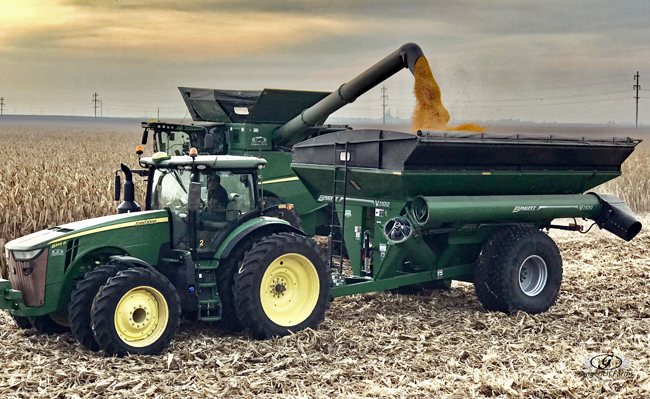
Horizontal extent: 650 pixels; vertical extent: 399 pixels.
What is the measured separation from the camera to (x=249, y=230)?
790 cm

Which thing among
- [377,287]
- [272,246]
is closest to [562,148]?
[377,287]

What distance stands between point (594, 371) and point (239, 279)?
3.59 meters

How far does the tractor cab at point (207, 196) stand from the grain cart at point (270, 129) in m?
4.69

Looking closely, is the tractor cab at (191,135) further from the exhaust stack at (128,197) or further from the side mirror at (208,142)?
the exhaust stack at (128,197)

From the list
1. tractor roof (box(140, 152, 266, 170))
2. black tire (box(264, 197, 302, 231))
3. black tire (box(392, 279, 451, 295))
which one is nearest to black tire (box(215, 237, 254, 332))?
tractor roof (box(140, 152, 266, 170))

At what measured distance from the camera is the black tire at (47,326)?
7863mm

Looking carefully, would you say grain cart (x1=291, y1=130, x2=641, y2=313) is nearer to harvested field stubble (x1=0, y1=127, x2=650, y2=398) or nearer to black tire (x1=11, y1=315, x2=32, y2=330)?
harvested field stubble (x1=0, y1=127, x2=650, y2=398)

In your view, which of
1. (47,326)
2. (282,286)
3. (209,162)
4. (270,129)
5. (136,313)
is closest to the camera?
(136,313)

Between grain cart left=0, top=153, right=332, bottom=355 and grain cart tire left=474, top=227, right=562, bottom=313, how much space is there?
2.41 metres

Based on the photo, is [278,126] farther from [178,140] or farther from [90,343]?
[90,343]

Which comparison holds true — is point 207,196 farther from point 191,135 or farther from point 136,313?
point 191,135

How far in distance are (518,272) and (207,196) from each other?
414 cm

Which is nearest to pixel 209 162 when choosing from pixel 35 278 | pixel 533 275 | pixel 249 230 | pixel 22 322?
pixel 249 230

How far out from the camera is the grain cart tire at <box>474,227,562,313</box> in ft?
30.6
